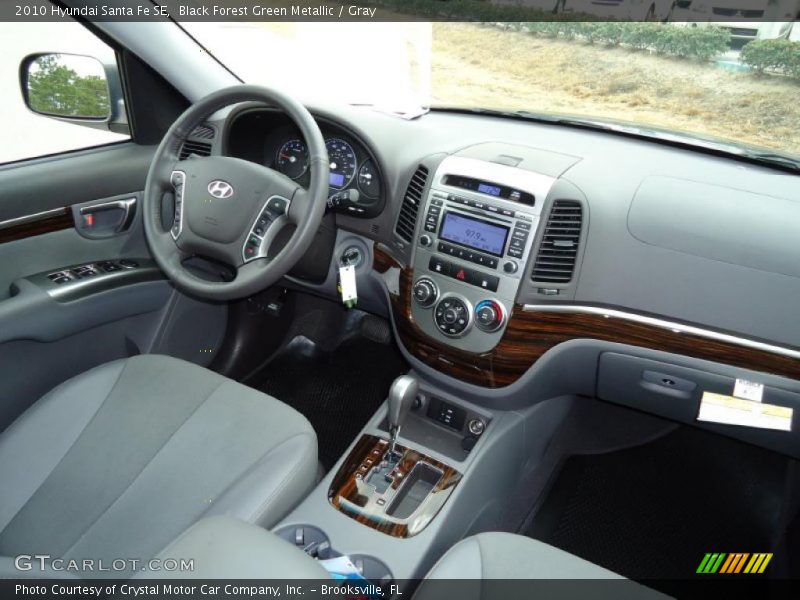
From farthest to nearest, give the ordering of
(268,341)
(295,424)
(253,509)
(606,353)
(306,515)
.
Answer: (268,341), (606,353), (306,515), (295,424), (253,509)

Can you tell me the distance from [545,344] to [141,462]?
44.2 inches

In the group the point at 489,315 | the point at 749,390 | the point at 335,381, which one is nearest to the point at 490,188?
the point at 489,315

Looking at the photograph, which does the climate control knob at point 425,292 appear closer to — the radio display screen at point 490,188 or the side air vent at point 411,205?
the side air vent at point 411,205

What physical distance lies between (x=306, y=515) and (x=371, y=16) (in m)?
1.63

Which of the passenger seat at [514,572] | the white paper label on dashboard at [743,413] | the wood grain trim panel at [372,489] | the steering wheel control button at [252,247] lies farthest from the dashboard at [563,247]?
the passenger seat at [514,572]

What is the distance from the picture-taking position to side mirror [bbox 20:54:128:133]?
2273 mm

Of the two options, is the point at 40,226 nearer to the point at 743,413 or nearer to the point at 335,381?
the point at 335,381

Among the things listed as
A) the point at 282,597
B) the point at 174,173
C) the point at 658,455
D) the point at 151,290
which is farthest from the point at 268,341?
the point at 282,597

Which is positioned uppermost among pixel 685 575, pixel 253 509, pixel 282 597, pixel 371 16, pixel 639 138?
pixel 371 16

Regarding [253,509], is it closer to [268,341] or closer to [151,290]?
[151,290]

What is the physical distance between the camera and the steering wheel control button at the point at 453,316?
6.57 ft

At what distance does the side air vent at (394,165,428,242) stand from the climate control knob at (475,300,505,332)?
32 centimetres

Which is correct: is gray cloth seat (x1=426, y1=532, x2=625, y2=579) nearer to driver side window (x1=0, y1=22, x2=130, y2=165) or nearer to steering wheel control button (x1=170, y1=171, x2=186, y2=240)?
steering wheel control button (x1=170, y1=171, x2=186, y2=240)

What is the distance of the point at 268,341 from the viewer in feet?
9.61
